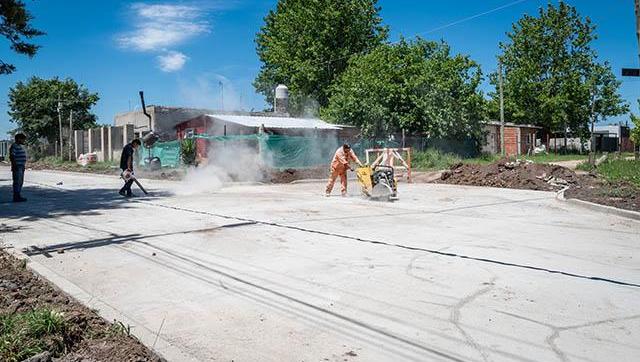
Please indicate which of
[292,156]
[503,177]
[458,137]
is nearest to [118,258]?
[503,177]

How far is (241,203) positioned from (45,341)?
9.84 m

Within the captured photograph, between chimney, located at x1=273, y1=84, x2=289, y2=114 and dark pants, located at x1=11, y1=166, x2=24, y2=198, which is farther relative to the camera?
chimney, located at x1=273, y1=84, x2=289, y2=114

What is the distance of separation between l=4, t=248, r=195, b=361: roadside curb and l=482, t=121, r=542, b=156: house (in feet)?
155

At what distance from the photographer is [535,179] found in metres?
19.2

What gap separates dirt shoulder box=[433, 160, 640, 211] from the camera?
14852 millimetres

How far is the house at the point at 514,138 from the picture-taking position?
50.6m

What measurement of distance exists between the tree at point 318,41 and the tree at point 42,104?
22.2 meters

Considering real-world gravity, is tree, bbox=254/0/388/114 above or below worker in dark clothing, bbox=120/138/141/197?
above

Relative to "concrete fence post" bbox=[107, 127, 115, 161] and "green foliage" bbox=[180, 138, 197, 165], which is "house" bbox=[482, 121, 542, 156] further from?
"concrete fence post" bbox=[107, 127, 115, 161]

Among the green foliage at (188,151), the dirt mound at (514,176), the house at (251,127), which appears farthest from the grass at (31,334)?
the house at (251,127)

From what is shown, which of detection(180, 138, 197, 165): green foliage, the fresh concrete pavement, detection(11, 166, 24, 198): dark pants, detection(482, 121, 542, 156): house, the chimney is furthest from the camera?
detection(482, 121, 542, 156): house

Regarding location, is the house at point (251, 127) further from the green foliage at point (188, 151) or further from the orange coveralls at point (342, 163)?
the orange coveralls at point (342, 163)

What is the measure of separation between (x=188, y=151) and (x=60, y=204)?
1356 cm

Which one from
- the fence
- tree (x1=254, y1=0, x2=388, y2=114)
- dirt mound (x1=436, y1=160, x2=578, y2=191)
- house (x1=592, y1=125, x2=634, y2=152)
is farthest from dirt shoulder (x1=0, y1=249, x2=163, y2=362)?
house (x1=592, y1=125, x2=634, y2=152)
